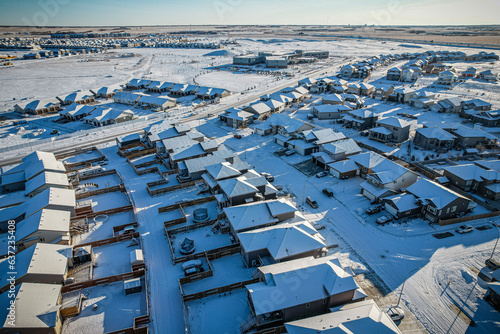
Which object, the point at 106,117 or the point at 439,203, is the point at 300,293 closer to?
the point at 439,203

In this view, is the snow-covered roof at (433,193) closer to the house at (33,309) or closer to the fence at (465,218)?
the fence at (465,218)

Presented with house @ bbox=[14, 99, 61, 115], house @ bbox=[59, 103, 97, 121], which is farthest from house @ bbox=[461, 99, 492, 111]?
house @ bbox=[14, 99, 61, 115]

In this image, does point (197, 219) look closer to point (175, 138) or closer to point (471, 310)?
point (175, 138)

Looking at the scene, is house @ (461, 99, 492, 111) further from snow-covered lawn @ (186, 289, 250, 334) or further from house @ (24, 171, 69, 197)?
house @ (24, 171, 69, 197)

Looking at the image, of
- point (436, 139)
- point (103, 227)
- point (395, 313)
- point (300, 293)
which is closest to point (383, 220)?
point (395, 313)

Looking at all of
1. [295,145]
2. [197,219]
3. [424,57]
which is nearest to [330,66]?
[424,57]

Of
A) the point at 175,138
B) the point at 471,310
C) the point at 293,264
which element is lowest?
the point at 471,310
